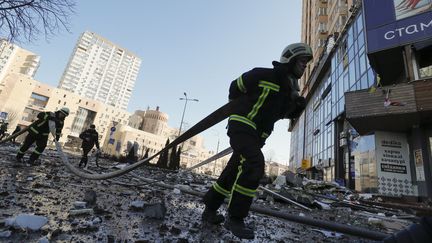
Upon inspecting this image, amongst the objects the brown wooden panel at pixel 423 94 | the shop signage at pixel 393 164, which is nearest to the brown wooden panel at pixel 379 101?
the brown wooden panel at pixel 423 94

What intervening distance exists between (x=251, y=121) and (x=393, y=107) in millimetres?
12956

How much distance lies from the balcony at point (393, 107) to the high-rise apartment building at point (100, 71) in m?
140

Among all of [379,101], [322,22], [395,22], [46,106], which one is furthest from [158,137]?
[395,22]

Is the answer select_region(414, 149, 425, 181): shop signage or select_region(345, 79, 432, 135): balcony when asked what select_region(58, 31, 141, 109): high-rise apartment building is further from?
select_region(414, 149, 425, 181): shop signage

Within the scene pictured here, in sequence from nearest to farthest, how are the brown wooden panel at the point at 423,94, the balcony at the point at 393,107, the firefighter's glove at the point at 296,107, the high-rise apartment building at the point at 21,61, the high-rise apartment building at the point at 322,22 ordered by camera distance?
the firefighter's glove at the point at 296,107
the brown wooden panel at the point at 423,94
the balcony at the point at 393,107
the high-rise apartment building at the point at 322,22
the high-rise apartment building at the point at 21,61

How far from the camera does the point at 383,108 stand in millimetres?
12742

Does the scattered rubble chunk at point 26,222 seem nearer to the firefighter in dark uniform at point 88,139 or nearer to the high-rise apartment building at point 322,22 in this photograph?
the firefighter in dark uniform at point 88,139

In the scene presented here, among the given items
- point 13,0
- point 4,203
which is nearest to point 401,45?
point 4,203

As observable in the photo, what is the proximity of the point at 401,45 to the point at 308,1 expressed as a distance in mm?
43282

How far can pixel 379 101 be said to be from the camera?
1295 cm

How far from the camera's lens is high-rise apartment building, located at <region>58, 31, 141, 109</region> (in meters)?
131

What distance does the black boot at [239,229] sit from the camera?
213 cm

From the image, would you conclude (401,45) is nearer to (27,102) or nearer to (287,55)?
(287,55)

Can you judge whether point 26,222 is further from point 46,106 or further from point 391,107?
point 46,106
